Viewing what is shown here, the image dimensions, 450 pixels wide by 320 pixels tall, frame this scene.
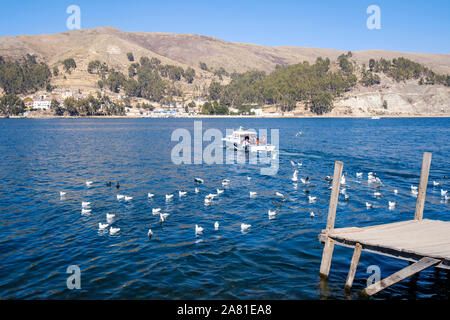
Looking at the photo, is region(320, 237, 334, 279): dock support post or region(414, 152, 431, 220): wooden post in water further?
region(414, 152, 431, 220): wooden post in water

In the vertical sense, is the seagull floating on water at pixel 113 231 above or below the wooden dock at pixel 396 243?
below

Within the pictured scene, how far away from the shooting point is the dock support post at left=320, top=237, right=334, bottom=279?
48.8ft

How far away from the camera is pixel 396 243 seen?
13.6m

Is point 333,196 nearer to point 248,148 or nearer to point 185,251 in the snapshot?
point 185,251

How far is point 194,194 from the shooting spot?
30.7 meters

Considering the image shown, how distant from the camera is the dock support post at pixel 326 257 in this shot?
48.8ft

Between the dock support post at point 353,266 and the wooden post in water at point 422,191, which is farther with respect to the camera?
the wooden post in water at point 422,191

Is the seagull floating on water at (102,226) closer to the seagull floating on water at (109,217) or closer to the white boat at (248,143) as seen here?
the seagull floating on water at (109,217)
